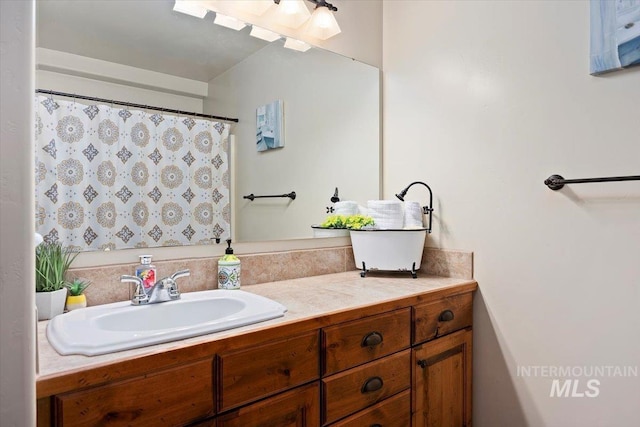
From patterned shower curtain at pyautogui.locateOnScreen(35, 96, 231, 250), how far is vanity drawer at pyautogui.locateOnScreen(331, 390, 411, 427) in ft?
2.52

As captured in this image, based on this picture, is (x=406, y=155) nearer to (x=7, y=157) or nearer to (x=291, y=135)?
(x=291, y=135)

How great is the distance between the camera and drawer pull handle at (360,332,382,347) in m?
1.19

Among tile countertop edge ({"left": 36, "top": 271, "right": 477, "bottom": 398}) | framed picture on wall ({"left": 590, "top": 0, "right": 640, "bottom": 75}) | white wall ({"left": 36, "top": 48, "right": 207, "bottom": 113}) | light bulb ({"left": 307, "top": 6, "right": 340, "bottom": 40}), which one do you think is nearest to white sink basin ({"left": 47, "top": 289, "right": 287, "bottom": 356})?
tile countertop edge ({"left": 36, "top": 271, "right": 477, "bottom": 398})

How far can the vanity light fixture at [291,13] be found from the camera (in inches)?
63.9

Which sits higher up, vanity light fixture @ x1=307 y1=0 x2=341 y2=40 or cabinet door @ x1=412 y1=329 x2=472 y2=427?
vanity light fixture @ x1=307 y1=0 x2=341 y2=40

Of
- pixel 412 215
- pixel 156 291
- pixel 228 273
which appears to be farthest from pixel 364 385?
pixel 412 215

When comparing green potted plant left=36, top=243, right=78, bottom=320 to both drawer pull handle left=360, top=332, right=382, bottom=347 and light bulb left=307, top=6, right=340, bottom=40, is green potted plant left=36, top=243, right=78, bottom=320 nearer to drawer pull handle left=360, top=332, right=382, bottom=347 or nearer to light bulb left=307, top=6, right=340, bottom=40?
drawer pull handle left=360, top=332, right=382, bottom=347

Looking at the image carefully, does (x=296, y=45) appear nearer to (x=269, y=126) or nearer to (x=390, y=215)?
(x=269, y=126)

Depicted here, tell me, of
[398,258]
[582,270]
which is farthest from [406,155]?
[582,270]

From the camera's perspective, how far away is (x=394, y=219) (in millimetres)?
1710

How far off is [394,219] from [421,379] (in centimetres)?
65

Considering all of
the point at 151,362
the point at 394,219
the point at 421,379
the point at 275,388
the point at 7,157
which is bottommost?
the point at 421,379

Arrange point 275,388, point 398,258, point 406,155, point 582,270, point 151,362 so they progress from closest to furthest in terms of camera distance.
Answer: point 151,362
point 275,388
point 582,270
point 398,258
point 406,155

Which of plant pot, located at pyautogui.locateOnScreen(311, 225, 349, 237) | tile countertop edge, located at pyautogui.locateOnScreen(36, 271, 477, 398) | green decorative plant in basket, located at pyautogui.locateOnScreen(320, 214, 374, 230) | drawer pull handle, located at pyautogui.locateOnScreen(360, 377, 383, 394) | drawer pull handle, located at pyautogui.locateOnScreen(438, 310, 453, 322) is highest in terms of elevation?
green decorative plant in basket, located at pyautogui.locateOnScreen(320, 214, 374, 230)
